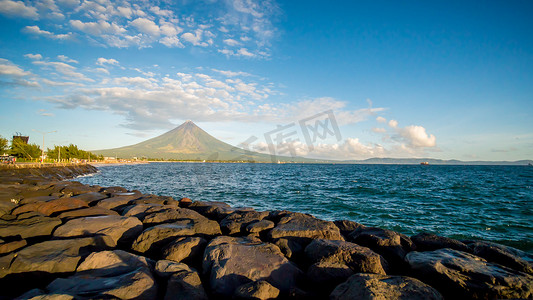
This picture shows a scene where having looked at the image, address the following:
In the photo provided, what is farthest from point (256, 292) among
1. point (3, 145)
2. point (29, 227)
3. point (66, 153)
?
point (66, 153)

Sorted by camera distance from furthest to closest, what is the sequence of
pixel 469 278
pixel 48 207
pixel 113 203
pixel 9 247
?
pixel 113 203, pixel 48 207, pixel 9 247, pixel 469 278

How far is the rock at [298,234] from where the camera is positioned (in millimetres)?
6559

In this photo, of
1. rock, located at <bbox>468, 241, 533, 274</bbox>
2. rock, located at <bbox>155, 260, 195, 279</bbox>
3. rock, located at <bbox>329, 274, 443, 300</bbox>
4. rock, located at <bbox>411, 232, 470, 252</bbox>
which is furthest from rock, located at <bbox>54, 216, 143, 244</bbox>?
rock, located at <bbox>468, 241, 533, 274</bbox>

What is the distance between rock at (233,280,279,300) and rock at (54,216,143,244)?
446 centimetres

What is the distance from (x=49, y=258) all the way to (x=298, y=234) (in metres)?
5.75

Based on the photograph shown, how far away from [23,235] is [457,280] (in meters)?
10.4

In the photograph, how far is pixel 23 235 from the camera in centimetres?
676

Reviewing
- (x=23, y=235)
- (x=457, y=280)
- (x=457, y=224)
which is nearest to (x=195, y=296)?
(x=457, y=280)

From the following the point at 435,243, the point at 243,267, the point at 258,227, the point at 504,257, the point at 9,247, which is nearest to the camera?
the point at 243,267

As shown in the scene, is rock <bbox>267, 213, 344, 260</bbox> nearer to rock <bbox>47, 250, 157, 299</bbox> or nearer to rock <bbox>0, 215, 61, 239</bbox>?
rock <bbox>47, 250, 157, 299</bbox>

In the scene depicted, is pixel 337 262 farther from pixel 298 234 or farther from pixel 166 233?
pixel 166 233

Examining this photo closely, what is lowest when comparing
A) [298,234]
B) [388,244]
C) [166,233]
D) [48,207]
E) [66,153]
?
[388,244]

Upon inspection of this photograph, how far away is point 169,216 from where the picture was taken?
28.6 feet

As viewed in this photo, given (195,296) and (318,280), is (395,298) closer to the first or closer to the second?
(318,280)
